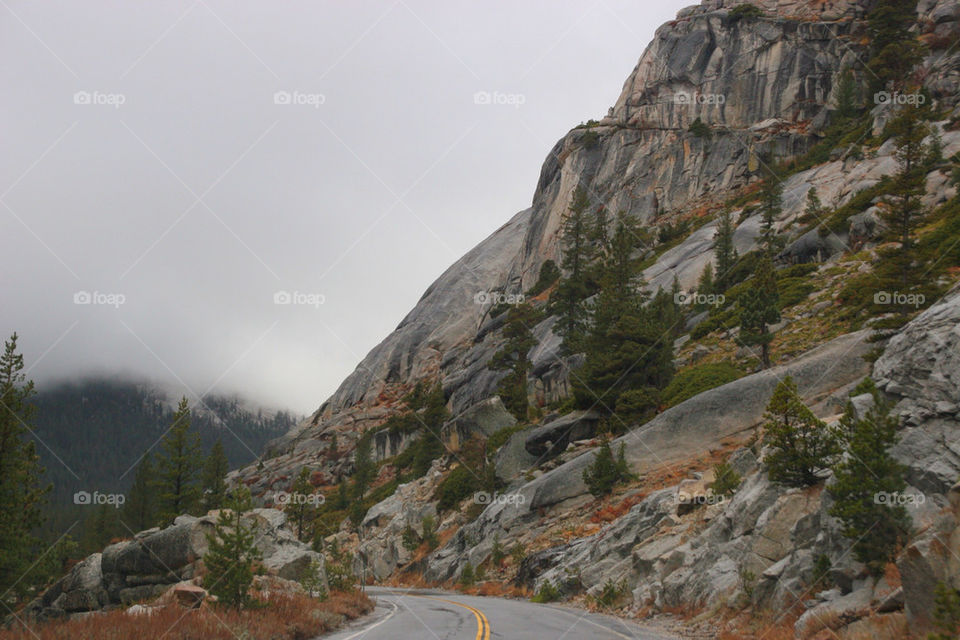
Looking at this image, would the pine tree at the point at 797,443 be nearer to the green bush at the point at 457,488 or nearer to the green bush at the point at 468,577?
the green bush at the point at 468,577

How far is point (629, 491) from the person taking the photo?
28141 millimetres

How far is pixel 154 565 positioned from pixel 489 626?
1618cm

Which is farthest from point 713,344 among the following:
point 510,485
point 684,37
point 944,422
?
point 684,37

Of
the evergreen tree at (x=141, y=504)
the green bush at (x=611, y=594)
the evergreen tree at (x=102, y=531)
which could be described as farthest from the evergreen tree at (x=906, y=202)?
the evergreen tree at (x=102, y=531)

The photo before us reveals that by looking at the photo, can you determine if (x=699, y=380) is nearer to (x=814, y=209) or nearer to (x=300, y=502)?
(x=814, y=209)

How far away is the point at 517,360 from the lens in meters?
62.6

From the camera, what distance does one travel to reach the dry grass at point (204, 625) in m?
9.87

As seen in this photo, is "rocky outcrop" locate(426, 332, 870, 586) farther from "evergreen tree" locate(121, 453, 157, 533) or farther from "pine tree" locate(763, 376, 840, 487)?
"evergreen tree" locate(121, 453, 157, 533)

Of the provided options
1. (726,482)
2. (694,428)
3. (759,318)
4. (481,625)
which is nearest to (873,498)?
(481,625)

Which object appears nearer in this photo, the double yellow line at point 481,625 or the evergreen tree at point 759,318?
the double yellow line at point 481,625

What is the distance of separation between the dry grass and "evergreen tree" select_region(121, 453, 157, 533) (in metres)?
49.0

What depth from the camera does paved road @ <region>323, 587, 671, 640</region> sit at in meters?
12.2

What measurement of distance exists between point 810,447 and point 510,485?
90.4 ft

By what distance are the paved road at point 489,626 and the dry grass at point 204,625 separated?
744 mm
